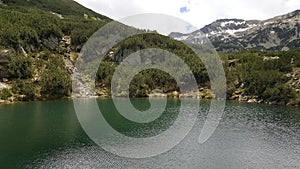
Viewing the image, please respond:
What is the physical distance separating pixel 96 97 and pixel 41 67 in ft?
90.0

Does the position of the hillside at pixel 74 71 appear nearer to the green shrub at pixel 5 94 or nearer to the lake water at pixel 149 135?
the green shrub at pixel 5 94

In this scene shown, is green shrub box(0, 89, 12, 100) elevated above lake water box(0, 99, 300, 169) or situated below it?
above

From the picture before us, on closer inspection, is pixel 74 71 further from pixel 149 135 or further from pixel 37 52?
pixel 149 135

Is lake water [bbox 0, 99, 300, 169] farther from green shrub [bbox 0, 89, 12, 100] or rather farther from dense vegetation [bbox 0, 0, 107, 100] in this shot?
dense vegetation [bbox 0, 0, 107, 100]

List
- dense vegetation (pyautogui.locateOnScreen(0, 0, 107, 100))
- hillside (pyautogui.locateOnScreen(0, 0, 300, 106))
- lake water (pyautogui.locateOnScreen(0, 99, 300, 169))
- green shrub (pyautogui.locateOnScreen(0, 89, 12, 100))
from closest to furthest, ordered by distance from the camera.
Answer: lake water (pyautogui.locateOnScreen(0, 99, 300, 169)), green shrub (pyautogui.locateOnScreen(0, 89, 12, 100)), dense vegetation (pyautogui.locateOnScreen(0, 0, 107, 100)), hillside (pyautogui.locateOnScreen(0, 0, 300, 106))

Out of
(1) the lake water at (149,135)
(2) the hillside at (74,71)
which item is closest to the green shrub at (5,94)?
(2) the hillside at (74,71)

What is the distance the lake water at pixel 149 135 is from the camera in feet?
151

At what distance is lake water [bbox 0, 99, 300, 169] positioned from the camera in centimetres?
4597

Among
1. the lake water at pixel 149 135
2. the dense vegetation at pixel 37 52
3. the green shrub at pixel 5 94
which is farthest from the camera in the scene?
the dense vegetation at pixel 37 52

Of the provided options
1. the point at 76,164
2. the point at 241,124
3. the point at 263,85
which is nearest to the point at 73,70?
the point at 263,85

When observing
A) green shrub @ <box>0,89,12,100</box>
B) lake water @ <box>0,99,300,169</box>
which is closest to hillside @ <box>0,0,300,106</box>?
green shrub @ <box>0,89,12,100</box>

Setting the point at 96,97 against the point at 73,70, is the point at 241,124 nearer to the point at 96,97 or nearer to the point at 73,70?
the point at 96,97

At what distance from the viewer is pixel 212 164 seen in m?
46.6

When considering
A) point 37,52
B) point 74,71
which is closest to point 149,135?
point 74,71
